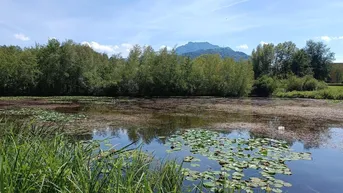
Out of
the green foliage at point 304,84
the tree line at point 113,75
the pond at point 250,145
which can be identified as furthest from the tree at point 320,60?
the pond at point 250,145

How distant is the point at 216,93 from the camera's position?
146 ft

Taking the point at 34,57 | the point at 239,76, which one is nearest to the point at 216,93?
the point at 239,76

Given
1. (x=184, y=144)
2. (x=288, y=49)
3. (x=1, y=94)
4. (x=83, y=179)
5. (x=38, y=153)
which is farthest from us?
(x=288, y=49)

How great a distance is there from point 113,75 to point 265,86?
2616 cm

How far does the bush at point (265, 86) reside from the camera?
48050 mm

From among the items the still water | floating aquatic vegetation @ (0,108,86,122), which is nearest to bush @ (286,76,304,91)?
the still water

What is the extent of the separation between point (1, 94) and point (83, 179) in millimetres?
42508

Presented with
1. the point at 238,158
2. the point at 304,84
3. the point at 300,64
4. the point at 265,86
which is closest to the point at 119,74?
the point at 265,86

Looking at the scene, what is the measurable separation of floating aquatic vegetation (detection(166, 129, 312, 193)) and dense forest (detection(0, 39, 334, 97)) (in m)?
30.9

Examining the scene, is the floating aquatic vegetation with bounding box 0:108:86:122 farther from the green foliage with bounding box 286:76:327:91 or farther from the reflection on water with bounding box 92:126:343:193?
the green foliage with bounding box 286:76:327:91

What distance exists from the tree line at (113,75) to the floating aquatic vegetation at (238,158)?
3078cm

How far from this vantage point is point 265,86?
48688 millimetres

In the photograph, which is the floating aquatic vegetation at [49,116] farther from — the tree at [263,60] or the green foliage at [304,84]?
the tree at [263,60]

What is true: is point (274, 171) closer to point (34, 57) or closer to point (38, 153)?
point (38, 153)
